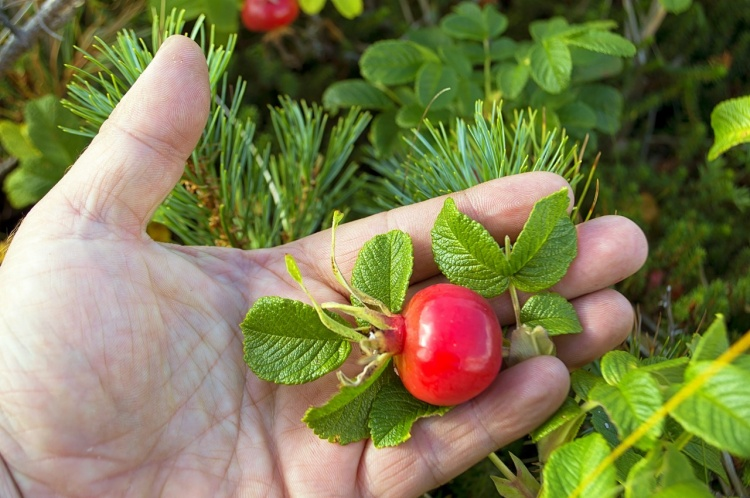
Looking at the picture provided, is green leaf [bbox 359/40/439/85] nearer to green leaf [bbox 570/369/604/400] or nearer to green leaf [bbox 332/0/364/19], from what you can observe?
green leaf [bbox 332/0/364/19]

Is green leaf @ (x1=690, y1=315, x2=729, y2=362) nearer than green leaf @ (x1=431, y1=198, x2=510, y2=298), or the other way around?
green leaf @ (x1=690, y1=315, x2=729, y2=362)

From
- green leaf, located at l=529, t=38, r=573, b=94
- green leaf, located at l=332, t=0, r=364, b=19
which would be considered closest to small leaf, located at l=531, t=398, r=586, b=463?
green leaf, located at l=529, t=38, r=573, b=94

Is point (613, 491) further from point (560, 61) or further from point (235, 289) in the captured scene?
point (560, 61)

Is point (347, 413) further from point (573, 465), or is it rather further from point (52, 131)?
point (52, 131)

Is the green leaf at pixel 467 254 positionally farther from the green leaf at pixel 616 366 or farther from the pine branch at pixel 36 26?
the pine branch at pixel 36 26

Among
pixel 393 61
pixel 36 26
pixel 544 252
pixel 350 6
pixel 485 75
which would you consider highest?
pixel 36 26

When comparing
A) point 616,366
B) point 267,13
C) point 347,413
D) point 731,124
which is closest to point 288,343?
point 347,413

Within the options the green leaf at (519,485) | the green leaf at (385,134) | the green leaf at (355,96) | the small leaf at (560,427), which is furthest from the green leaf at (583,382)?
the green leaf at (355,96)
